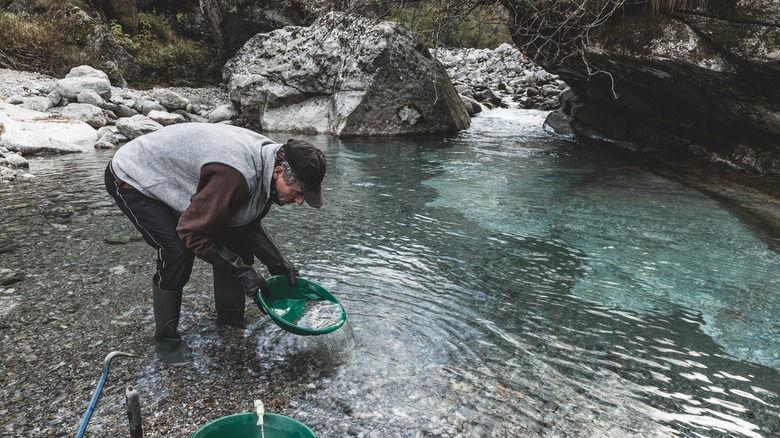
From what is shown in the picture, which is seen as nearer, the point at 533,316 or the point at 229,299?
the point at 229,299

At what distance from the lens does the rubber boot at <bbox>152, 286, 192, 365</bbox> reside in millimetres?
2951

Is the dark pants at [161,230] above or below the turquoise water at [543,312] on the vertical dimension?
above

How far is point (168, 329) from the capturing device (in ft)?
9.95

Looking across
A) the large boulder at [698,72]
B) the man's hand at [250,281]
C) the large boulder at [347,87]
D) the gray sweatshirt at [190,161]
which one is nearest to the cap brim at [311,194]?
the gray sweatshirt at [190,161]

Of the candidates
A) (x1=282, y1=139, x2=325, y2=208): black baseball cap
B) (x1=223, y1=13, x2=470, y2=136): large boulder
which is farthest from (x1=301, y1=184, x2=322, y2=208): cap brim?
(x1=223, y1=13, x2=470, y2=136): large boulder

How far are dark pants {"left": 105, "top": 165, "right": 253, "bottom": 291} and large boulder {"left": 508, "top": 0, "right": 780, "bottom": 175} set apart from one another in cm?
466

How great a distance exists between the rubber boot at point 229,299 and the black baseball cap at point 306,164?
111cm

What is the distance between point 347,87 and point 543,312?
1009 centimetres

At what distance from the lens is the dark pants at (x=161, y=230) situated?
277 cm

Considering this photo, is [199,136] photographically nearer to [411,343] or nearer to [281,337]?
[281,337]

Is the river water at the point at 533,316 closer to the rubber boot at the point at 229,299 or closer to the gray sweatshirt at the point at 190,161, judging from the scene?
the rubber boot at the point at 229,299

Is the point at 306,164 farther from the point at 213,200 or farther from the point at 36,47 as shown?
the point at 36,47

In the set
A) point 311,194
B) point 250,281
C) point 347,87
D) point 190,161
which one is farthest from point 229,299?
point 347,87

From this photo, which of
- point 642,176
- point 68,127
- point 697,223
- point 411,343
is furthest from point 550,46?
point 68,127
